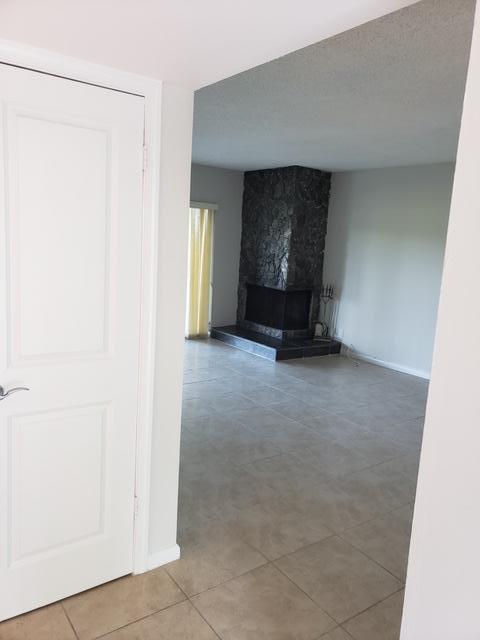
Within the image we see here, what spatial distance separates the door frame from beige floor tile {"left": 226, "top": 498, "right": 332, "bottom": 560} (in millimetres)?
629

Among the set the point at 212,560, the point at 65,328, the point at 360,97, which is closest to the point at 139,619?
the point at 212,560

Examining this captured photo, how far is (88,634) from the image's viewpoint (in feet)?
6.40

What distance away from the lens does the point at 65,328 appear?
6.39ft

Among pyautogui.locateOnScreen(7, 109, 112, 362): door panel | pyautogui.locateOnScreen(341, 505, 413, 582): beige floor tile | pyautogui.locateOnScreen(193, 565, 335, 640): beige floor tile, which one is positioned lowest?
pyautogui.locateOnScreen(341, 505, 413, 582): beige floor tile

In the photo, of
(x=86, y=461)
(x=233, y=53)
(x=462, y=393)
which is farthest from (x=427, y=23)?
(x=86, y=461)

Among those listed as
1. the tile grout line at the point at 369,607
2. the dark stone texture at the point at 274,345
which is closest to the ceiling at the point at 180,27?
the tile grout line at the point at 369,607

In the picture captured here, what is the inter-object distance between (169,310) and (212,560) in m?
1.26

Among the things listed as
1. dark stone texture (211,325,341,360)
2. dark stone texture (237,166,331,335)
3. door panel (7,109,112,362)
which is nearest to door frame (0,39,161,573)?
door panel (7,109,112,362)

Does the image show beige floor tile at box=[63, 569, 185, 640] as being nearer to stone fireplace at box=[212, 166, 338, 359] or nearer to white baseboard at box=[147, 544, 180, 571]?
white baseboard at box=[147, 544, 180, 571]

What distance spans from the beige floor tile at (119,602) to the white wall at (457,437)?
137 centimetres

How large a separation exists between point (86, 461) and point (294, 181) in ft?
18.1

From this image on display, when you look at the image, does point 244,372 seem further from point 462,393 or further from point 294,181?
point 462,393

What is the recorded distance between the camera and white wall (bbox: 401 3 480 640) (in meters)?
0.98

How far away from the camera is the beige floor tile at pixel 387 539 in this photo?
100 inches
